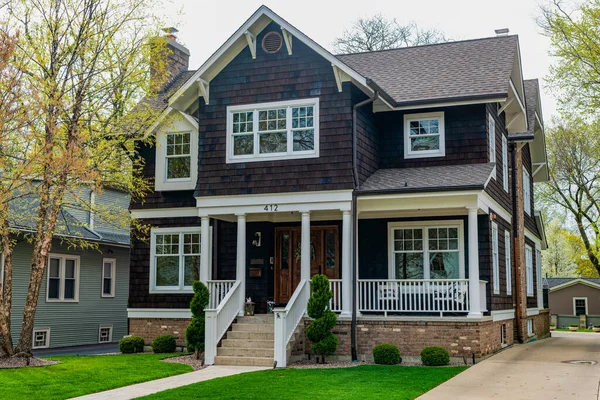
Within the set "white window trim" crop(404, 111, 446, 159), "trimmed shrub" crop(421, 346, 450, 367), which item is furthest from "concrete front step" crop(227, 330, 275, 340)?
"white window trim" crop(404, 111, 446, 159)

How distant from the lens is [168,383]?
42.8 ft

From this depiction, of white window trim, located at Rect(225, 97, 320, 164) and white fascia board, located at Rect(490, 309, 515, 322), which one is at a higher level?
white window trim, located at Rect(225, 97, 320, 164)

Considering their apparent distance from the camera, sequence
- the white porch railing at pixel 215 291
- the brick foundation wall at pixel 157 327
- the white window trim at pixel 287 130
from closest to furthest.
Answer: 1. the white window trim at pixel 287 130
2. the white porch railing at pixel 215 291
3. the brick foundation wall at pixel 157 327

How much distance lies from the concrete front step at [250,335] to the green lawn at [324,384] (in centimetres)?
190

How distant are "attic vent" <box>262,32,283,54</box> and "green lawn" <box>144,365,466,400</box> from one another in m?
8.05

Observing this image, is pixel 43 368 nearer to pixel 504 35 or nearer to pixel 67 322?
pixel 67 322

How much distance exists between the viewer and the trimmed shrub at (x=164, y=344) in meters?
19.0

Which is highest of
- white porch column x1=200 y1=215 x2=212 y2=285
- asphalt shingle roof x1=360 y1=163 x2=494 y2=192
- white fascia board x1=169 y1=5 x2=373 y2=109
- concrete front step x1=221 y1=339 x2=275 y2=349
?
white fascia board x1=169 y1=5 x2=373 y2=109

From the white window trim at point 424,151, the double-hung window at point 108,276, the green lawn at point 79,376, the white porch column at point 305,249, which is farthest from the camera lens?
the double-hung window at point 108,276

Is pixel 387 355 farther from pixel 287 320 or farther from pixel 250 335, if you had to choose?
pixel 250 335

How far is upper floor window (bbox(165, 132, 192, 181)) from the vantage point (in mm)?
20172

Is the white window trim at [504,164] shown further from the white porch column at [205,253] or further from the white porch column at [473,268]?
the white porch column at [205,253]

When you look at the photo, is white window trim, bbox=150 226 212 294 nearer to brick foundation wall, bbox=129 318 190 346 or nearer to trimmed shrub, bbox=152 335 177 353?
brick foundation wall, bbox=129 318 190 346

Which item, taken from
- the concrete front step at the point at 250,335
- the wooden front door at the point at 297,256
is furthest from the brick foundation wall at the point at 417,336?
the wooden front door at the point at 297,256
